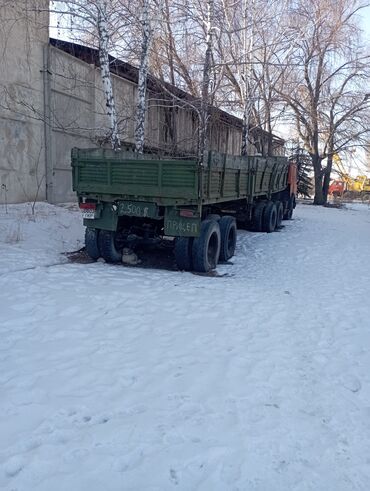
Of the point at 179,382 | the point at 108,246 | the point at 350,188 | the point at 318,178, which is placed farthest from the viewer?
the point at 350,188

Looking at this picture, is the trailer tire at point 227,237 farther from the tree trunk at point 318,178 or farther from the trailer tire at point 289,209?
the tree trunk at point 318,178

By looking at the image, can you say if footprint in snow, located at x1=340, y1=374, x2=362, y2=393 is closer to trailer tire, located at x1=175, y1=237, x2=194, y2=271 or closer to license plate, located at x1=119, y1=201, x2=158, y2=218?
trailer tire, located at x1=175, y1=237, x2=194, y2=271

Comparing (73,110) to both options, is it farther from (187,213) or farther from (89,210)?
(187,213)

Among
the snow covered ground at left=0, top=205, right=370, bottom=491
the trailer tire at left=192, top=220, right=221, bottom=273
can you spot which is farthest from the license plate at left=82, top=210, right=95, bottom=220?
the trailer tire at left=192, top=220, right=221, bottom=273

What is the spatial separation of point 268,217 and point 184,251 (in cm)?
611

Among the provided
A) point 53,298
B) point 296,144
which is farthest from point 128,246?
point 296,144

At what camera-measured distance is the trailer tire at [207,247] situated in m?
7.41

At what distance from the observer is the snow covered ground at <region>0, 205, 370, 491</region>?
2.55m

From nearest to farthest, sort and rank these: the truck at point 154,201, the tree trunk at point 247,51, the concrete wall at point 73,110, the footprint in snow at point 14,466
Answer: the footprint in snow at point 14,466
the truck at point 154,201
the concrete wall at point 73,110
the tree trunk at point 247,51

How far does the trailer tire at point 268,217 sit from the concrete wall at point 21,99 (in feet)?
21.5

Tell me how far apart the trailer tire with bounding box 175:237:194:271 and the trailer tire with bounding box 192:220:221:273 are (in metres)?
0.07

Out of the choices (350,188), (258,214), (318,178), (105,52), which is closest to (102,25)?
(105,52)

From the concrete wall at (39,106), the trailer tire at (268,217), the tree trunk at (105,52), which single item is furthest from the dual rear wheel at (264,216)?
the tree trunk at (105,52)

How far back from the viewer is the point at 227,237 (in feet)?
28.6
